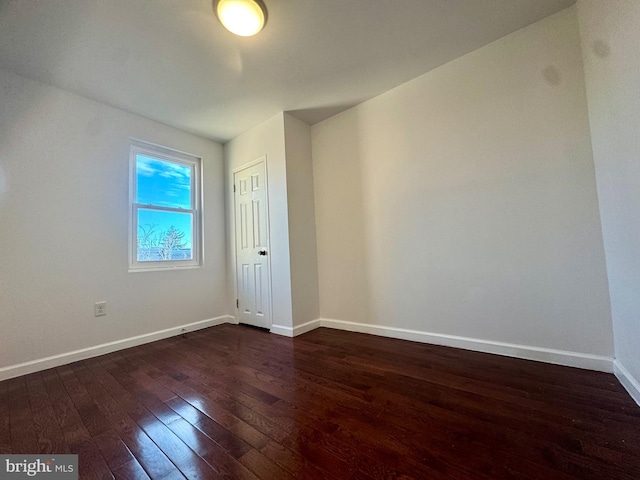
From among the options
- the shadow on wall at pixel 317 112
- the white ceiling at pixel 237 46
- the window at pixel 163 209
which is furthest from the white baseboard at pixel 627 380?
the window at pixel 163 209

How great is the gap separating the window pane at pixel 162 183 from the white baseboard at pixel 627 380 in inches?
164

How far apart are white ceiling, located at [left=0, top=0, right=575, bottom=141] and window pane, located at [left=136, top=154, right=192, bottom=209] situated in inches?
25.1

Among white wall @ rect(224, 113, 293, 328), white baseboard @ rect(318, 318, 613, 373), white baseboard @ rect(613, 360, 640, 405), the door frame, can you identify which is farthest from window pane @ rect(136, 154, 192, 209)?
white baseboard @ rect(613, 360, 640, 405)

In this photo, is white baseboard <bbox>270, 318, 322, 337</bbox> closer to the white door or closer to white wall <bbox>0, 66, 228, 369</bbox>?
the white door

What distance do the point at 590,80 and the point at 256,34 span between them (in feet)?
7.66

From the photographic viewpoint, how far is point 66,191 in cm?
242

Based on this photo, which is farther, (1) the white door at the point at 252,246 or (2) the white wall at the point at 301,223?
(1) the white door at the point at 252,246

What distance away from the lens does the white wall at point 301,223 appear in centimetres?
301

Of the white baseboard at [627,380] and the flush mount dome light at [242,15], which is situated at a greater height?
the flush mount dome light at [242,15]

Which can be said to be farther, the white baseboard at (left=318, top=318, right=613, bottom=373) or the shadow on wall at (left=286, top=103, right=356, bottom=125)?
the shadow on wall at (left=286, top=103, right=356, bottom=125)

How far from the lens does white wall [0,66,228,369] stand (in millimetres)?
2143

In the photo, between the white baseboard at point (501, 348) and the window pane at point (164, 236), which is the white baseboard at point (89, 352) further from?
the white baseboard at point (501, 348)

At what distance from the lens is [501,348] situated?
82.4 inches

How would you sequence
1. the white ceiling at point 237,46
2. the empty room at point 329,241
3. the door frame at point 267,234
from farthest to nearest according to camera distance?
the door frame at point 267,234, the white ceiling at point 237,46, the empty room at point 329,241
